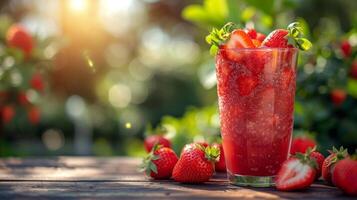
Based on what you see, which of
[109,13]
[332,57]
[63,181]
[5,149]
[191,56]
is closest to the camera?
[63,181]

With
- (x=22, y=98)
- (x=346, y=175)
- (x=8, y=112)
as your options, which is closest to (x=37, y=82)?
(x=22, y=98)

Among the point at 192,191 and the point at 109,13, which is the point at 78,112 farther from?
the point at 192,191

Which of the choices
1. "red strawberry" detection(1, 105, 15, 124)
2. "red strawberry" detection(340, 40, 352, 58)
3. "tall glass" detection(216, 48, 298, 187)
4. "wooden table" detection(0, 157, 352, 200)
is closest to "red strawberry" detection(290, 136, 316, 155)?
"wooden table" detection(0, 157, 352, 200)

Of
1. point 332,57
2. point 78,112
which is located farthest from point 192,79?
point 332,57

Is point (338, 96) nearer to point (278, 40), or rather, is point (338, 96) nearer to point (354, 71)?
point (354, 71)

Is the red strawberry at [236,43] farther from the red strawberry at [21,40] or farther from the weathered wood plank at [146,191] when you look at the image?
the red strawberry at [21,40]

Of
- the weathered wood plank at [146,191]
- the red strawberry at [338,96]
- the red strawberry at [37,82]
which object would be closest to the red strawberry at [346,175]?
the weathered wood plank at [146,191]

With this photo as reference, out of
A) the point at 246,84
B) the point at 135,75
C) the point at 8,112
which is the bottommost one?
the point at 246,84
